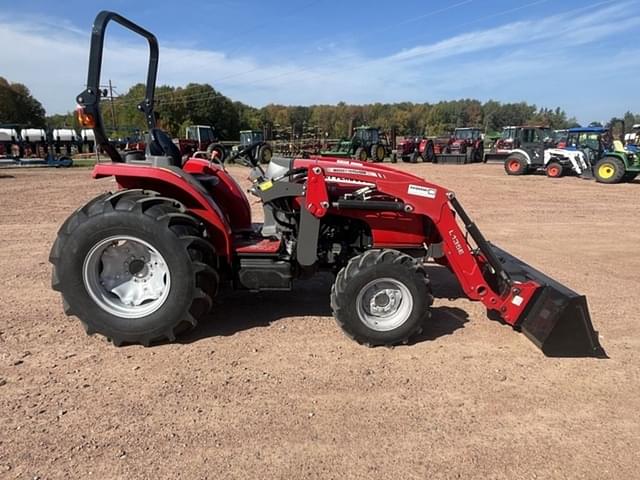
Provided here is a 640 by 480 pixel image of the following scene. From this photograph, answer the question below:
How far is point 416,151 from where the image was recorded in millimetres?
29844

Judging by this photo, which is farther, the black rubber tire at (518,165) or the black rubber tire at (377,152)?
the black rubber tire at (377,152)

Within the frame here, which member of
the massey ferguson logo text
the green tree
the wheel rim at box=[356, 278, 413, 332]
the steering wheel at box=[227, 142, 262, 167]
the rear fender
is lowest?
the wheel rim at box=[356, 278, 413, 332]

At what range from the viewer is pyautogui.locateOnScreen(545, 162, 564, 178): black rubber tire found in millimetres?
17641

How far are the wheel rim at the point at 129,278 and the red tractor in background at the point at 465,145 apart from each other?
26903 millimetres

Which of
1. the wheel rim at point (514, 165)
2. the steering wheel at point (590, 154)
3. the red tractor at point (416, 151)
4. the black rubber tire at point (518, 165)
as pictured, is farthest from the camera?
the red tractor at point (416, 151)

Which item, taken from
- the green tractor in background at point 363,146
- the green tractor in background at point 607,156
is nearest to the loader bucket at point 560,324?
the green tractor in background at point 607,156

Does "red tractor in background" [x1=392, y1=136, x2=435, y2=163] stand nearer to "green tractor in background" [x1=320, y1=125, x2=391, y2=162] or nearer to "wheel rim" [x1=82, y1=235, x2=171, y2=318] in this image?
"green tractor in background" [x1=320, y1=125, x2=391, y2=162]

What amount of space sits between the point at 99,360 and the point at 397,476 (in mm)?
2194

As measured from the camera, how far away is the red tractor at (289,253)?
3395 millimetres

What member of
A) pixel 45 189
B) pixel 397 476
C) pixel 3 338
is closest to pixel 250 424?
pixel 397 476

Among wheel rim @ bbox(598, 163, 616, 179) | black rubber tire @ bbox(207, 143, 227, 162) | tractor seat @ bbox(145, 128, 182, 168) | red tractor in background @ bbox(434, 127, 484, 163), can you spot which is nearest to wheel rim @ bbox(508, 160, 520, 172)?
wheel rim @ bbox(598, 163, 616, 179)

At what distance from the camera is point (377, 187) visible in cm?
A: 371

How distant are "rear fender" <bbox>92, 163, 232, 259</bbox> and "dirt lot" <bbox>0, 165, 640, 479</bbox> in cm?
79

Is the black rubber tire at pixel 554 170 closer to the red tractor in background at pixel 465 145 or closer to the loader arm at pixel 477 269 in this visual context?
the red tractor in background at pixel 465 145
